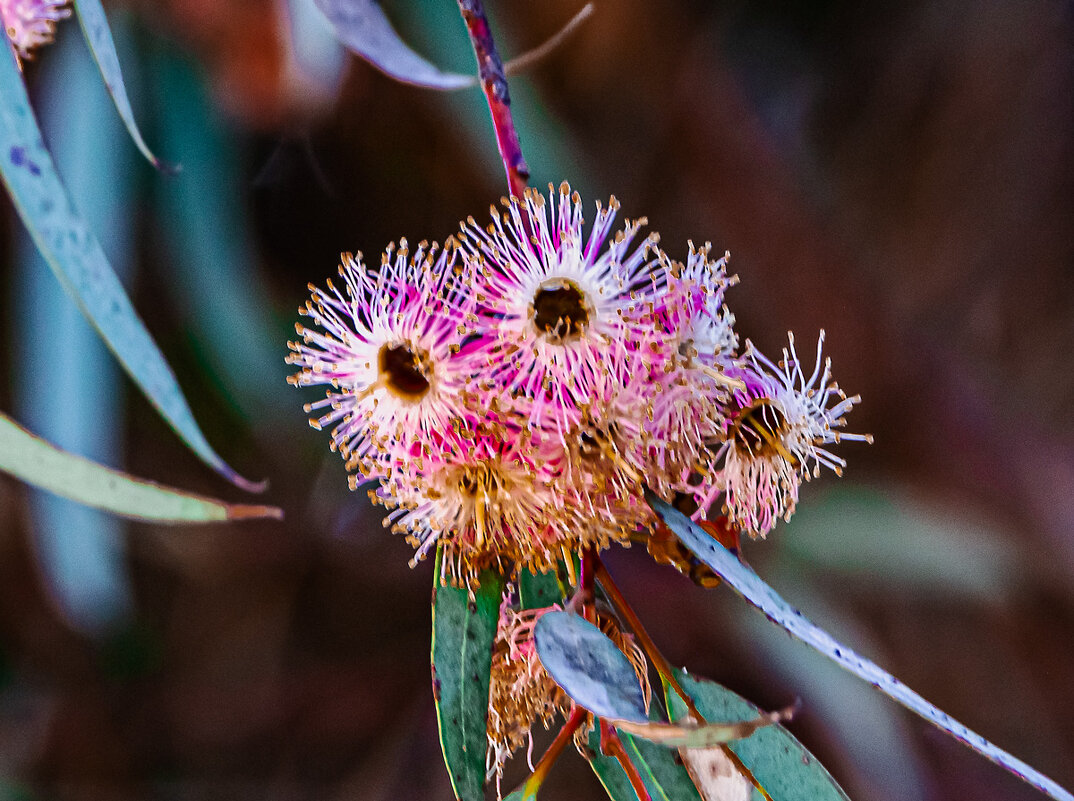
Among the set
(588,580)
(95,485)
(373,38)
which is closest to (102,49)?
(373,38)

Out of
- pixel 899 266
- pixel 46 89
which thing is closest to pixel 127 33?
pixel 46 89

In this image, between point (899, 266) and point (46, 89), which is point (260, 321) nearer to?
point (46, 89)

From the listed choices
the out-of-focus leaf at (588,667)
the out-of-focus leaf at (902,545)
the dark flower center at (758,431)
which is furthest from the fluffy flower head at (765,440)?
the out-of-focus leaf at (902,545)

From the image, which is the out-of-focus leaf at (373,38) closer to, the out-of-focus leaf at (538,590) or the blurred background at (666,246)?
the blurred background at (666,246)

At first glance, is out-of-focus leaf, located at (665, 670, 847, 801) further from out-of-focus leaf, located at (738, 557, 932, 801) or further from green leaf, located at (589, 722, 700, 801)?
out-of-focus leaf, located at (738, 557, 932, 801)

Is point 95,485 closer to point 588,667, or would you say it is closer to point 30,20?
point 588,667

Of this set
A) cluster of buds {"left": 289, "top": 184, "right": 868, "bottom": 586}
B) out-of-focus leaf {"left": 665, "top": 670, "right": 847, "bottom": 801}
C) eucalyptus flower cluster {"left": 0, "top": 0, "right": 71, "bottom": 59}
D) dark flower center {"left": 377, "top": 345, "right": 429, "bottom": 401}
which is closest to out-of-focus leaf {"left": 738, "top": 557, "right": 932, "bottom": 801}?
out-of-focus leaf {"left": 665, "top": 670, "right": 847, "bottom": 801}
